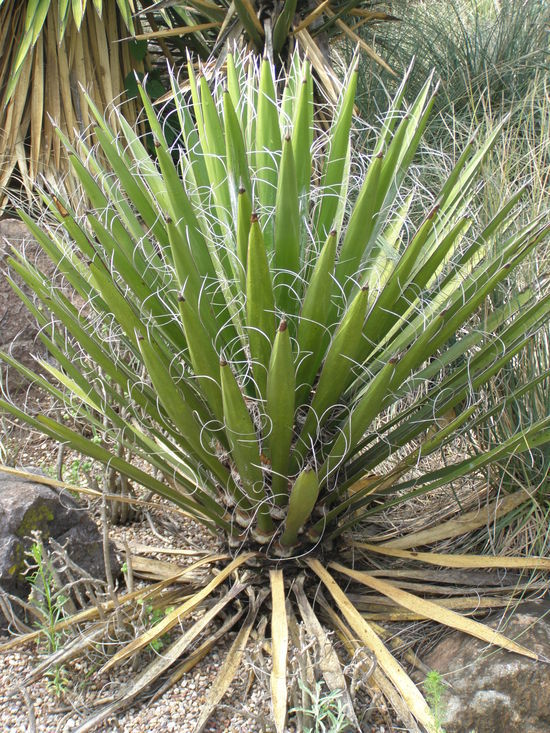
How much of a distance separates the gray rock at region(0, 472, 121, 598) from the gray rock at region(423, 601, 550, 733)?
1043mm

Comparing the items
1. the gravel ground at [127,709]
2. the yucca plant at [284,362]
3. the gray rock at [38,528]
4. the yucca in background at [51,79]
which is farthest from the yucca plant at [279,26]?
the gravel ground at [127,709]

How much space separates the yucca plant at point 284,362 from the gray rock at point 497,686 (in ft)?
0.16

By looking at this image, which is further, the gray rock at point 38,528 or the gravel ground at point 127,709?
the gray rock at point 38,528

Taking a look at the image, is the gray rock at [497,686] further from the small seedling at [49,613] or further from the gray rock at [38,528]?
the gray rock at [38,528]

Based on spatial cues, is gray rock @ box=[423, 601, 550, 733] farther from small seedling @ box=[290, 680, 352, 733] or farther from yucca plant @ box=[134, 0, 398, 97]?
yucca plant @ box=[134, 0, 398, 97]

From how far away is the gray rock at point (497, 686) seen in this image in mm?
1660

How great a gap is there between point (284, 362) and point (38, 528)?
38.6 inches

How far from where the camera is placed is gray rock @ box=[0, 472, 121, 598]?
6.68ft

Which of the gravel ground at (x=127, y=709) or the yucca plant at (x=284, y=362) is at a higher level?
the yucca plant at (x=284, y=362)

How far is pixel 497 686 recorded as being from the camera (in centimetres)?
170

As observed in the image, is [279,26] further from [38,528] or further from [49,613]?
[49,613]

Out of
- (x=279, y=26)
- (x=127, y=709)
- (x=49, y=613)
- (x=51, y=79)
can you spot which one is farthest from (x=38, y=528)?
(x=51, y=79)

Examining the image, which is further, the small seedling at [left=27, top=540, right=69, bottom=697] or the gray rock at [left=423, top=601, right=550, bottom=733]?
the small seedling at [left=27, top=540, right=69, bottom=697]

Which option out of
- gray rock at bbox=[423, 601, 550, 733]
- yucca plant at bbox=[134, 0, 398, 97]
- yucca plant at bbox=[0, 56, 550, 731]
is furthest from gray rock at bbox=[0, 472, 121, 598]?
yucca plant at bbox=[134, 0, 398, 97]
